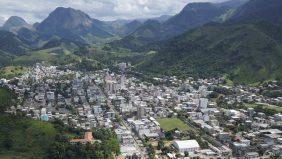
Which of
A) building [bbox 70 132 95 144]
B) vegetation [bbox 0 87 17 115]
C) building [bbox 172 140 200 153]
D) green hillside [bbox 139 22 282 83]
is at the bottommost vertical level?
building [bbox 172 140 200 153]

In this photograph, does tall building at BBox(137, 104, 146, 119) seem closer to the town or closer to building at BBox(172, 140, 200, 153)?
the town

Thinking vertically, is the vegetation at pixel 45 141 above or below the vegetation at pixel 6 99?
below

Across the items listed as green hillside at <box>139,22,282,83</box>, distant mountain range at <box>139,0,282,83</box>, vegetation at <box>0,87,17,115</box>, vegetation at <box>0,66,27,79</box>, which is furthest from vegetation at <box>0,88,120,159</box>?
vegetation at <box>0,66,27,79</box>

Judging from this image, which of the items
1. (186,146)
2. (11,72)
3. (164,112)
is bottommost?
(186,146)

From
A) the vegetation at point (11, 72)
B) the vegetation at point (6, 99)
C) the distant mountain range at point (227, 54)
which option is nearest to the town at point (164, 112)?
the vegetation at point (6, 99)

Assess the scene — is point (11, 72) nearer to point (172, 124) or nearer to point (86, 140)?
point (172, 124)

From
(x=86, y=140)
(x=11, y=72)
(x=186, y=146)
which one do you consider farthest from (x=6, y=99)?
(x=11, y=72)

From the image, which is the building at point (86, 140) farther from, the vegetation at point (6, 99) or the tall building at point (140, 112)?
the vegetation at point (6, 99)
